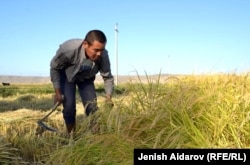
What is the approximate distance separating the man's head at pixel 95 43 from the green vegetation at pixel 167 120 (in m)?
0.63

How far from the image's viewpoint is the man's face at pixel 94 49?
14.4ft

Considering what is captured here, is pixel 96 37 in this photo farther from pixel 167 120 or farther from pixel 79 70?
pixel 167 120

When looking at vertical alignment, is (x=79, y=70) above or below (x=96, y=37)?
below

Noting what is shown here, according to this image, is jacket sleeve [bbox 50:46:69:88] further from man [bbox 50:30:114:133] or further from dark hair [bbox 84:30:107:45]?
dark hair [bbox 84:30:107:45]

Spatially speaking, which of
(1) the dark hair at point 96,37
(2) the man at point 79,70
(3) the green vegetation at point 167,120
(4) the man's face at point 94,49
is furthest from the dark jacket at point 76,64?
(3) the green vegetation at point 167,120

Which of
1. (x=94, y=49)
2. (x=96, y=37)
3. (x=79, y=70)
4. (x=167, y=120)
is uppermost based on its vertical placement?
(x=96, y=37)

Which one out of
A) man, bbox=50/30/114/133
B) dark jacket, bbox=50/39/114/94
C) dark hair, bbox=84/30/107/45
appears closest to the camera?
dark hair, bbox=84/30/107/45

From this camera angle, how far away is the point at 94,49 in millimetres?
4434

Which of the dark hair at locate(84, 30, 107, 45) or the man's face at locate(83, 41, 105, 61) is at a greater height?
the dark hair at locate(84, 30, 107, 45)

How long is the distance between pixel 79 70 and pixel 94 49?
563 millimetres

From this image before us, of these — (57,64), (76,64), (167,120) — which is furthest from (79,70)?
(167,120)

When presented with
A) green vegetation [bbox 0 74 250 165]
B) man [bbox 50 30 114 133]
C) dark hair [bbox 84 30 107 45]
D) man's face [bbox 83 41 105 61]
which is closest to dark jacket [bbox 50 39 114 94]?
man [bbox 50 30 114 133]

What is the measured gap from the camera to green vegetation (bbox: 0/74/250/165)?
321 centimetres

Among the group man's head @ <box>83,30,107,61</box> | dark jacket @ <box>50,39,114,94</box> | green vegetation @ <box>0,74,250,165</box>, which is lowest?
green vegetation @ <box>0,74,250,165</box>
